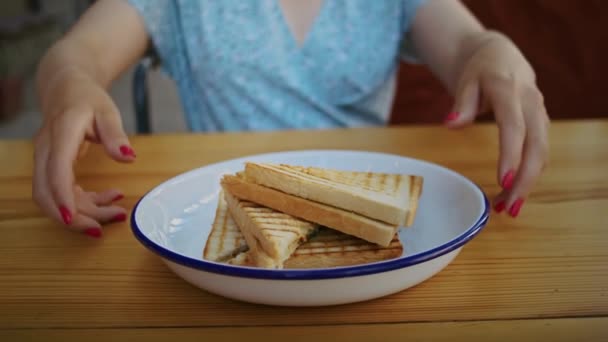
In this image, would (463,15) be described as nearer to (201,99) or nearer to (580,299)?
(201,99)

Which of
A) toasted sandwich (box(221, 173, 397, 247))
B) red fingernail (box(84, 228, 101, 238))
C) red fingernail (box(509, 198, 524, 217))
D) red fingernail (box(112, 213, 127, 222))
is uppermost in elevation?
toasted sandwich (box(221, 173, 397, 247))

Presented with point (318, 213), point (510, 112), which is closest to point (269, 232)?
point (318, 213)

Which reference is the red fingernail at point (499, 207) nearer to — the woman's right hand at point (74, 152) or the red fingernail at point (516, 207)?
the red fingernail at point (516, 207)

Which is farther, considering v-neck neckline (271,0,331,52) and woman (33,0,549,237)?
v-neck neckline (271,0,331,52)

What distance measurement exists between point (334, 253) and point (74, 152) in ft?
1.13

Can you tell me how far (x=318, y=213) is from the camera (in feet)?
Result: 1.77

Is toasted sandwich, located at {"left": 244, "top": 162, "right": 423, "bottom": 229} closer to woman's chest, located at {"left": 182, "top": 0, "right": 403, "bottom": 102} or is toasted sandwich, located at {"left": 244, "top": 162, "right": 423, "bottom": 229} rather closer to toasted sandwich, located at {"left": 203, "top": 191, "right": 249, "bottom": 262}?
toasted sandwich, located at {"left": 203, "top": 191, "right": 249, "bottom": 262}

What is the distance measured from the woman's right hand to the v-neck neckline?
52 cm

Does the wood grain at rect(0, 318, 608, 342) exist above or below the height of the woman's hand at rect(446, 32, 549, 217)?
below

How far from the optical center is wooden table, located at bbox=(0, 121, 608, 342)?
47 centimetres

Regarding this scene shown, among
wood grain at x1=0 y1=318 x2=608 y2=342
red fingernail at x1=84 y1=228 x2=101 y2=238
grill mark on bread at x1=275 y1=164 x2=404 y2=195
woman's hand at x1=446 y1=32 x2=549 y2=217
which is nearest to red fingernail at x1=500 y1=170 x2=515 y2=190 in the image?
woman's hand at x1=446 y1=32 x2=549 y2=217

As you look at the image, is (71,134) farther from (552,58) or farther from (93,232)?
(552,58)

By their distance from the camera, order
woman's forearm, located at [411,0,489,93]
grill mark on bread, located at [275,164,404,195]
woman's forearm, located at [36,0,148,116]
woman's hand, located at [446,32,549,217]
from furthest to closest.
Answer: woman's forearm, located at [411,0,489,93], woman's forearm, located at [36,0,148,116], woman's hand, located at [446,32,549,217], grill mark on bread, located at [275,164,404,195]

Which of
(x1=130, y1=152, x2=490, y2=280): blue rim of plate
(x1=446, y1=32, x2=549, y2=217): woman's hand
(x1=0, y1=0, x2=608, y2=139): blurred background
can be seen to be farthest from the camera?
(x1=0, y1=0, x2=608, y2=139): blurred background
